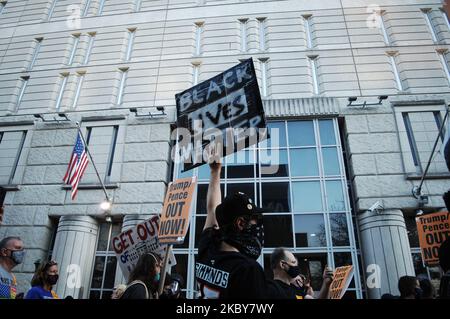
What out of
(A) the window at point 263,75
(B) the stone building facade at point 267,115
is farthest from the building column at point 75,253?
(A) the window at point 263,75

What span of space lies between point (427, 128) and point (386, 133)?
5.29ft

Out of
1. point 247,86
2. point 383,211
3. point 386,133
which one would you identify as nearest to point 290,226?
point 383,211

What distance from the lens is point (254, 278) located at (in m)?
1.60

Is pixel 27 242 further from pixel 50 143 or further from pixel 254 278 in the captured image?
pixel 254 278

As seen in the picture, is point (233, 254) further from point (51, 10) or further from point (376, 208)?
point (51, 10)

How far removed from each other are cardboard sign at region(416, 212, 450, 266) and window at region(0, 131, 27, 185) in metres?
15.3

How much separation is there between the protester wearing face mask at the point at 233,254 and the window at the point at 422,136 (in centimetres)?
1121

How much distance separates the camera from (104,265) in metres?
11.4

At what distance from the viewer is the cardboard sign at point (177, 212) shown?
5789 mm

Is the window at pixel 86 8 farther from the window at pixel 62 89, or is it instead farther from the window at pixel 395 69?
the window at pixel 395 69

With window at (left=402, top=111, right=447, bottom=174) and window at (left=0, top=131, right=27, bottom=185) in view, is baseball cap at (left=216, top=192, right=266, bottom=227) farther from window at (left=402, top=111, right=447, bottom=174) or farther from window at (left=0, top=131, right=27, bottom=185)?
window at (left=0, top=131, right=27, bottom=185)

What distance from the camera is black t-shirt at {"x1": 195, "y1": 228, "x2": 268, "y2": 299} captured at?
1.60 meters

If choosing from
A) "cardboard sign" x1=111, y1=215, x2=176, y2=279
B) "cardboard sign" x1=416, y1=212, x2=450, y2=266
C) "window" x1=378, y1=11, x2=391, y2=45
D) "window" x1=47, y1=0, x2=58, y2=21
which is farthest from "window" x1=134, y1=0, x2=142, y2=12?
"cardboard sign" x1=416, y1=212, x2=450, y2=266

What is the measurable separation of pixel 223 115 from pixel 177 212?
9.54ft
